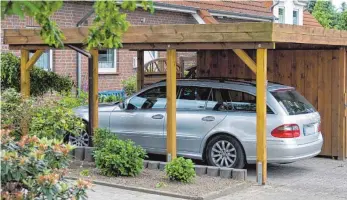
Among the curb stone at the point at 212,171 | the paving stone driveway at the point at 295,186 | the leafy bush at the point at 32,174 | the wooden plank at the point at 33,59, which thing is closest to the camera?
the leafy bush at the point at 32,174

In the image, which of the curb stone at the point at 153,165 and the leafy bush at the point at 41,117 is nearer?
the leafy bush at the point at 41,117

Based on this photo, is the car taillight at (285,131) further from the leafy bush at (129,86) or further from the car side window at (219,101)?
the leafy bush at (129,86)

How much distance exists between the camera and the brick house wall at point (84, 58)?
1806 centimetres

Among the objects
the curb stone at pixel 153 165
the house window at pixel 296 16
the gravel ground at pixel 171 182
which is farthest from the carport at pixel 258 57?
the house window at pixel 296 16

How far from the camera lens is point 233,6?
2458 cm

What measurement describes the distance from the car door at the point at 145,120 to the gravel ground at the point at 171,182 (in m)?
1.32

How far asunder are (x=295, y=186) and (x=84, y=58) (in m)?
9.91

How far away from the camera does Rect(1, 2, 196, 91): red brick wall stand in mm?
18062

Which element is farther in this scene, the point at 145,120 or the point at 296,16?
the point at 296,16

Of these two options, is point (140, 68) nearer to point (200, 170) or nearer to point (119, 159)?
point (200, 170)

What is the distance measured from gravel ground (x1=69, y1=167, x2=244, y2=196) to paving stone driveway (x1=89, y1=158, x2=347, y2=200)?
291 millimetres

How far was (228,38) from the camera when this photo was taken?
10.2 m

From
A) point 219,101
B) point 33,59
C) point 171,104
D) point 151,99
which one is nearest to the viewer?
point 171,104

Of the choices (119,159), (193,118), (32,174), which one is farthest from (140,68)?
(32,174)
